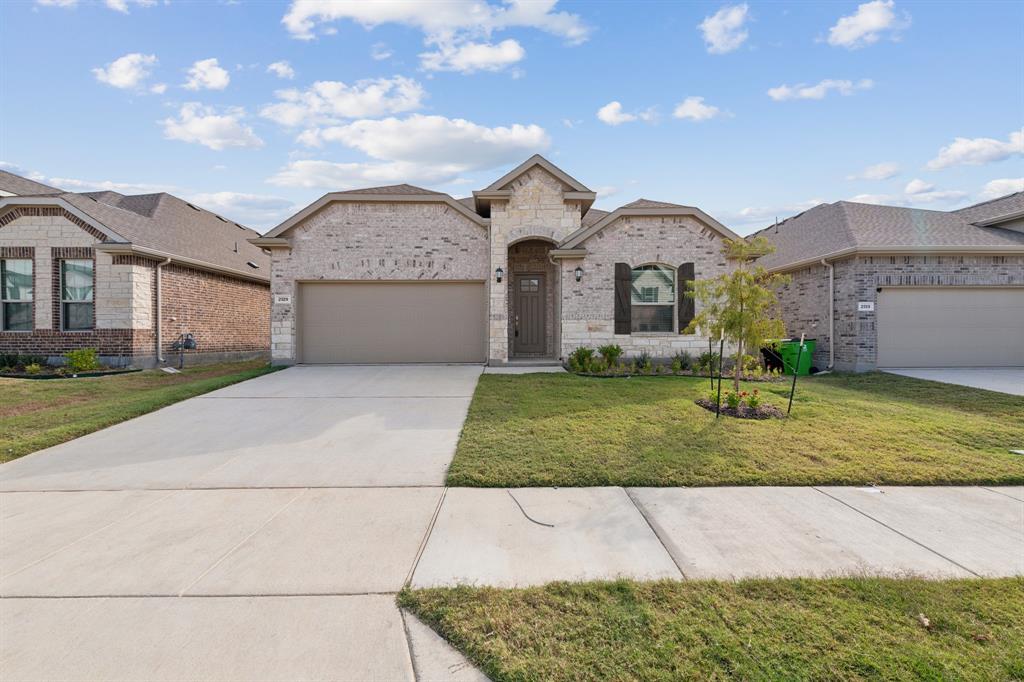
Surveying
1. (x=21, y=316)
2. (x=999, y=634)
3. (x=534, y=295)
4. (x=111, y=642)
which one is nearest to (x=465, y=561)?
(x=111, y=642)

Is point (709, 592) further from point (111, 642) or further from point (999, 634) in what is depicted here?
point (111, 642)

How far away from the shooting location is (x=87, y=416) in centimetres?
711

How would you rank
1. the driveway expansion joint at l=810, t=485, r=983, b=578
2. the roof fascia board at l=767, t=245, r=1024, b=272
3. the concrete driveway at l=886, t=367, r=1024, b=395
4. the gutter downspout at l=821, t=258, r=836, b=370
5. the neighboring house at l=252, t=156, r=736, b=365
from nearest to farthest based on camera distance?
1. the driveway expansion joint at l=810, t=485, r=983, b=578
2. the concrete driveway at l=886, t=367, r=1024, b=395
3. the roof fascia board at l=767, t=245, r=1024, b=272
4. the neighboring house at l=252, t=156, r=736, b=365
5. the gutter downspout at l=821, t=258, r=836, b=370

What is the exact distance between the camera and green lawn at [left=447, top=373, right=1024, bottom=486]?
473 cm

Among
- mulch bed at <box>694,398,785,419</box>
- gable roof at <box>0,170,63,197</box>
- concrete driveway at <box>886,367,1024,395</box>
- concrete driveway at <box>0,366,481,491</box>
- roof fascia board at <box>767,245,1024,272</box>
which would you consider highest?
gable roof at <box>0,170,63,197</box>

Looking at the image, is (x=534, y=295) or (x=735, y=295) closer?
(x=735, y=295)

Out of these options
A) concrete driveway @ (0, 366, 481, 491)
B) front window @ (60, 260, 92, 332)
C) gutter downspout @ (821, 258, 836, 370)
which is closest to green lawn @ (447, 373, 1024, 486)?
concrete driveway @ (0, 366, 481, 491)

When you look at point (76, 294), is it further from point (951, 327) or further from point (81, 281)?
point (951, 327)

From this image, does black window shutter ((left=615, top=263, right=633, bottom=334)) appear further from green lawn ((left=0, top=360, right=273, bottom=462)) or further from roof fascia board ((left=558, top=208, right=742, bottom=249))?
green lawn ((left=0, top=360, right=273, bottom=462))

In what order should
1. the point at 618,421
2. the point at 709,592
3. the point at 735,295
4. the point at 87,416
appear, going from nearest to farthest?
the point at 709,592 < the point at 618,421 < the point at 87,416 < the point at 735,295

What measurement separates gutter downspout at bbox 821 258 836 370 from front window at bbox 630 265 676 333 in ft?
15.7

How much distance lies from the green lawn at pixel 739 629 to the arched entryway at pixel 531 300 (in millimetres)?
11402

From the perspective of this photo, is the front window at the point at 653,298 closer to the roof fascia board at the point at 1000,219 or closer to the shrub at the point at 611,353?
the shrub at the point at 611,353

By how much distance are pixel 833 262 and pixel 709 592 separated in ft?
45.4
